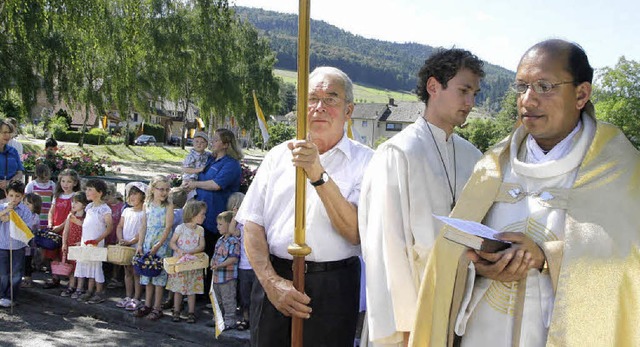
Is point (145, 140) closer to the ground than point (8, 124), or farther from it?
closer to the ground

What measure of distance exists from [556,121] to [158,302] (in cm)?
515

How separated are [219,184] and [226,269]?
106 cm

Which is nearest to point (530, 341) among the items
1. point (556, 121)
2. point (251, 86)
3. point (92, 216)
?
point (556, 121)

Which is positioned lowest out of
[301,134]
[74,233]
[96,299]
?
[96,299]

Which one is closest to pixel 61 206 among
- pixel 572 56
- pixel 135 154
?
pixel 572 56

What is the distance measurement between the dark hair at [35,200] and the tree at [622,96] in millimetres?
47811

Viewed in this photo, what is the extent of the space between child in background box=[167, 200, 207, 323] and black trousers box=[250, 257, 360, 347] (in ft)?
10.6

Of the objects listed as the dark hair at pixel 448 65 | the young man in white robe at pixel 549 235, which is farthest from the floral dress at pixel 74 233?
the young man in white robe at pixel 549 235

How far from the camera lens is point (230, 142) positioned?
6.80m

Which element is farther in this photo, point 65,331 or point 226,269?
point 65,331

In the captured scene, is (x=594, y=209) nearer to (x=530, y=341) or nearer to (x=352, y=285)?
(x=530, y=341)

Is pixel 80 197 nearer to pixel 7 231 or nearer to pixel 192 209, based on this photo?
pixel 7 231

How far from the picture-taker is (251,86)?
41.9 m

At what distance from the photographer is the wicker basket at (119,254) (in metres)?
6.60
